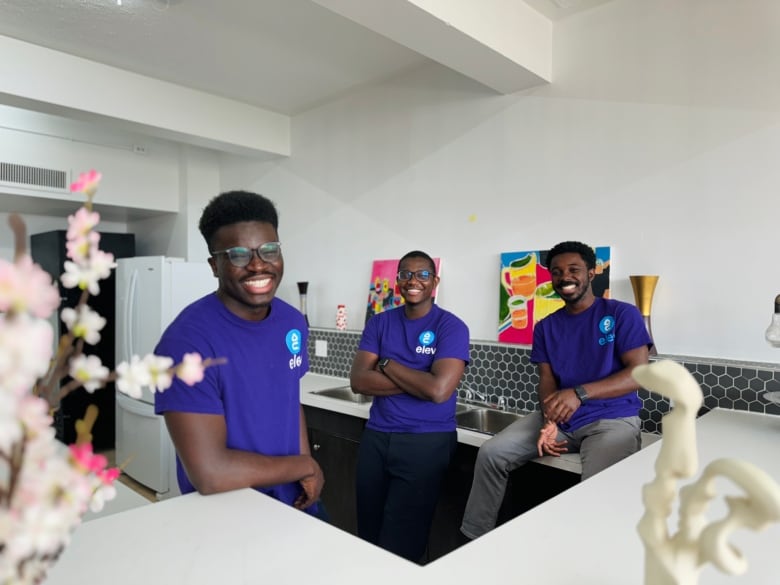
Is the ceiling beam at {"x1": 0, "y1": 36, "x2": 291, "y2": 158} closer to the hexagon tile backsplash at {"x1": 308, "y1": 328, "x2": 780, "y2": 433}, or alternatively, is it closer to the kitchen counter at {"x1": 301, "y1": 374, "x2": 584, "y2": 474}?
the hexagon tile backsplash at {"x1": 308, "y1": 328, "x2": 780, "y2": 433}

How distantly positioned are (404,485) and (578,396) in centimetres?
70

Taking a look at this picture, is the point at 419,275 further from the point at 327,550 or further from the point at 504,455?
the point at 327,550

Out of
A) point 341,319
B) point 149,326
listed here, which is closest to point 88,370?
point 341,319

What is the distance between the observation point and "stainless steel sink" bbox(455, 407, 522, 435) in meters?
2.76

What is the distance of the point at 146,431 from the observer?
→ 398 centimetres

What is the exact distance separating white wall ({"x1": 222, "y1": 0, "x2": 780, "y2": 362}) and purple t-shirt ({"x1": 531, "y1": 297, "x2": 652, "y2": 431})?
0.38 m

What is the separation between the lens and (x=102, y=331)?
4789mm

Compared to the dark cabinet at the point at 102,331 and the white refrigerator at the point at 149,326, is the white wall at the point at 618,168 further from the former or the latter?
the dark cabinet at the point at 102,331

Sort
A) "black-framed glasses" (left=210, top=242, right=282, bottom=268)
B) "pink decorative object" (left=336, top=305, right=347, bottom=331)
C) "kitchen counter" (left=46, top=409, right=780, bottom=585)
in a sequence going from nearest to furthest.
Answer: "kitchen counter" (left=46, top=409, right=780, bottom=585) → "black-framed glasses" (left=210, top=242, right=282, bottom=268) → "pink decorative object" (left=336, top=305, right=347, bottom=331)

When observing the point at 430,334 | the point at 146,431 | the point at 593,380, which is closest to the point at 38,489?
the point at 430,334

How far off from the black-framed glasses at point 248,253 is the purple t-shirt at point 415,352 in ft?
2.88

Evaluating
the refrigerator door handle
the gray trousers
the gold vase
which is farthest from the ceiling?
the gray trousers

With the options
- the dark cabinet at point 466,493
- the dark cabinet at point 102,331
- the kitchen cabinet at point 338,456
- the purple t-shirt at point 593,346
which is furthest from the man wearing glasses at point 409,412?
the dark cabinet at point 102,331

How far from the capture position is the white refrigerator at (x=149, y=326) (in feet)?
12.6
